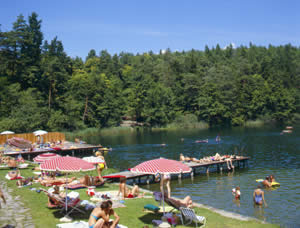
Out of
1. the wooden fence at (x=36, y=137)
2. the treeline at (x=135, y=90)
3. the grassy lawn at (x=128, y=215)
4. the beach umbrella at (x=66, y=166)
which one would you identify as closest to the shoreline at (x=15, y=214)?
the grassy lawn at (x=128, y=215)

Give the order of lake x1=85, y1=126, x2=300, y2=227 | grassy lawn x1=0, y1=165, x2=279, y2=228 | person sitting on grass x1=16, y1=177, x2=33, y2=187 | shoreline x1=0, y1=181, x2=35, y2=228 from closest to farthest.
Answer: shoreline x1=0, y1=181, x2=35, y2=228 → grassy lawn x1=0, y1=165, x2=279, y2=228 → lake x1=85, y1=126, x2=300, y2=227 → person sitting on grass x1=16, y1=177, x2=33, y2=187

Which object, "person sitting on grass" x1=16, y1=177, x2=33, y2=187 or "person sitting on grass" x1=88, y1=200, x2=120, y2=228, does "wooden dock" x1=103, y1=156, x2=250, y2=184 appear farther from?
"person sitting on grass" x1=88, y1=200, x2=120, y2=228

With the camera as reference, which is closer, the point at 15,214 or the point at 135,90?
the point at 15,214

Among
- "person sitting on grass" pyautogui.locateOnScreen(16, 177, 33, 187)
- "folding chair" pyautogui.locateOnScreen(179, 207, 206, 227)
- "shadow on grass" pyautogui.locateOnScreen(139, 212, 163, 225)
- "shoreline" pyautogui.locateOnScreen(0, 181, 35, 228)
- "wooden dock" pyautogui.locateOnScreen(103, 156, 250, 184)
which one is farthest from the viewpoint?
"wooden dock" pyautogui.locateOnScreen(103, 156, 250, 184)

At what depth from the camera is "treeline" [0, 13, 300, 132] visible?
2717 inches

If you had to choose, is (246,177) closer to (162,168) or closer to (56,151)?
(162,168)

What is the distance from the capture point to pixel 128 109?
93.6 m

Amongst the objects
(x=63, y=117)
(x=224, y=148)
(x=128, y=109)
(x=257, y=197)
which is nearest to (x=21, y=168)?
(x=257, y=197)

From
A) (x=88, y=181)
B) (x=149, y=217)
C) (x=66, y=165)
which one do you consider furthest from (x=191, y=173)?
(x=66, y=165)

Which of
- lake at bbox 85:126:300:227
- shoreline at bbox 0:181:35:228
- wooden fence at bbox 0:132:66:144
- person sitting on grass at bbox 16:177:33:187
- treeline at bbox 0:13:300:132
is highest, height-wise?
treeline at bbox 0:13:300:132

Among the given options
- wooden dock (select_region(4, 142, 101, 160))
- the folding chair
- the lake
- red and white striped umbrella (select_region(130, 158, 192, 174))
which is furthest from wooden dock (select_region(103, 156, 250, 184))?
wooden dock (select_region(4, 142, 101, 160))

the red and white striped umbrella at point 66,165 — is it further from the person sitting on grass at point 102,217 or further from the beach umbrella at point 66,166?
the person sitting on grass at point 102,217

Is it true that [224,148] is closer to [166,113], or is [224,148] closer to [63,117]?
[63,117]

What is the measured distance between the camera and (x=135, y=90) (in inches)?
3826
